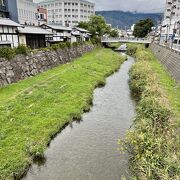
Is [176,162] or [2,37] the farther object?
[2,37]

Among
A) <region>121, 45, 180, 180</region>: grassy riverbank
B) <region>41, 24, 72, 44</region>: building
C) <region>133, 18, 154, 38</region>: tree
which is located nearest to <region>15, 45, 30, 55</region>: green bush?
<region>41, 24, 72, 44</region>: building

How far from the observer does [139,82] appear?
2252cm

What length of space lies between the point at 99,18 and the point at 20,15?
102ft

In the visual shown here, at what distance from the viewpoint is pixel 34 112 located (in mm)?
16203

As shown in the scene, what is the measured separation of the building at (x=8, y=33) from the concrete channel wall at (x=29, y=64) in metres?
2.66

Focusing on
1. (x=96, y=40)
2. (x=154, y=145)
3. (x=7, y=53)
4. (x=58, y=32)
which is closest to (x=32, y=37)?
(x=7, y=53)

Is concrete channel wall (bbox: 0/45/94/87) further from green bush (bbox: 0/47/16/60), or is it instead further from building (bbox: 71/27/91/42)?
building (bbox: 71/27/91/42)

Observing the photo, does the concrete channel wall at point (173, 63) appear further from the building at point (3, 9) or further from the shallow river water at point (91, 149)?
the building at point (3, 9)

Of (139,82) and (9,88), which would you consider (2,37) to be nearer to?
(9,88)

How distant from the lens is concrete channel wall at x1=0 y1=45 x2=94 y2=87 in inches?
918

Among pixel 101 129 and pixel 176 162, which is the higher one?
pixel 176 162

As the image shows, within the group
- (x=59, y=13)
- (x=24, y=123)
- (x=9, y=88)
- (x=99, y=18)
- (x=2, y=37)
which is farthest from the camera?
(x=59, y=13)

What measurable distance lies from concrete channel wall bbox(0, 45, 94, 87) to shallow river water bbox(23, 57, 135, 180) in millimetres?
10394

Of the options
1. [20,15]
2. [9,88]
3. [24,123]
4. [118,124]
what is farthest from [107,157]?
[20,15]
